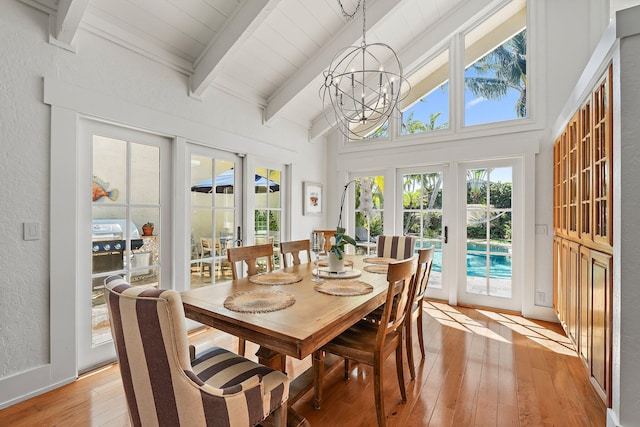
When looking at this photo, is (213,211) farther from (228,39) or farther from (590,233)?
(590,233)

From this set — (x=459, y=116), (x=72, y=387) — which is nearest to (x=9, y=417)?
(x=72, y=387)

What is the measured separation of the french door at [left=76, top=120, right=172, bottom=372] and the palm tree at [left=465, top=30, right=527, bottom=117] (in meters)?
3.61

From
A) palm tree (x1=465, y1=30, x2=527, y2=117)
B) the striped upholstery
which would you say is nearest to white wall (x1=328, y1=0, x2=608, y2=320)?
palm tree (x1=465, y1=30, x2=527, y2=117)

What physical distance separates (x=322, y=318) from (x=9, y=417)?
195 centimetres

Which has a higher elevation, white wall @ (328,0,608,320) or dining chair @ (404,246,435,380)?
white wall @ (328,0,608,320)

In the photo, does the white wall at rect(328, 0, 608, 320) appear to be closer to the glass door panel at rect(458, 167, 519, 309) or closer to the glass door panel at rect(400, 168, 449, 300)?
the glass door panel at rect(458, 167, 519, 309)

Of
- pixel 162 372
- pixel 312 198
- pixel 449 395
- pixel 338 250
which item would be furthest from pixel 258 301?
pixel 312 198

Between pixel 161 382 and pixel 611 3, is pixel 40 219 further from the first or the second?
pixel 611 3

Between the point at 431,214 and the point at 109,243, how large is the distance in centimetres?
354

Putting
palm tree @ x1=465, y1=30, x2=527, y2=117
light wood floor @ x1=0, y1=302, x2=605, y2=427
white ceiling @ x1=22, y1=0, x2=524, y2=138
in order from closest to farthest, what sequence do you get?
1. light wood floor @ x1=0, y1=302, x2=605, y2=427
2. white ceiling @ x1=22, y1=0, x2=524, y2=138
3. palm tree @ x1=465, y1=30, x2=527, y2=117

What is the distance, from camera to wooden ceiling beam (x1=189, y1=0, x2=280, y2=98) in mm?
2400

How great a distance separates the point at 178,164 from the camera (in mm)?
2787

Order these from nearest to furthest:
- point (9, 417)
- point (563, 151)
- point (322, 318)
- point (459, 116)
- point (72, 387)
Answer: point (322, 318) → point (9, 417) → point (72, 387) → point (563, 151) → point (459, 116)

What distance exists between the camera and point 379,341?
1627 millimetres
